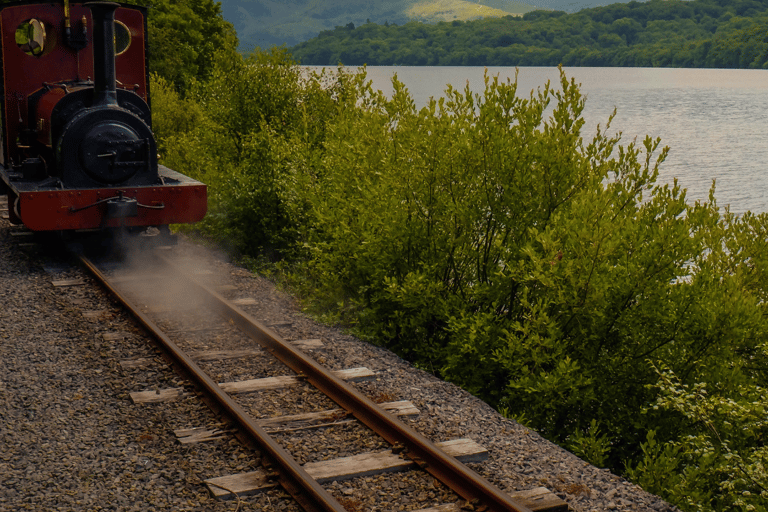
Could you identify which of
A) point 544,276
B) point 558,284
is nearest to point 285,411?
point 544,276

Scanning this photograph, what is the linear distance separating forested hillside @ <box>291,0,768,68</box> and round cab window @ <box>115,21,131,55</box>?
340 feet

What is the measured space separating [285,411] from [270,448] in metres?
0.91

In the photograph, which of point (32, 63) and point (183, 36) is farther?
point (183, 36)

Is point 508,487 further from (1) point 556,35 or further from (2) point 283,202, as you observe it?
(1) point 556,35

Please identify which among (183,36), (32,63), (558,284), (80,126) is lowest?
(558,284)

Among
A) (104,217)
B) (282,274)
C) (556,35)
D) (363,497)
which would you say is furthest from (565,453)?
(556,35)

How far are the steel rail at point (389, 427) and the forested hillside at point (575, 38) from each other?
358 ft

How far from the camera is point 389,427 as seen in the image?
17.8 feet

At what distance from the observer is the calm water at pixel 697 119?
3612 cm

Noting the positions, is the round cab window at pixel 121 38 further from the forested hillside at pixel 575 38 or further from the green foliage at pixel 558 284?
the forested hillside at pixel 575 38

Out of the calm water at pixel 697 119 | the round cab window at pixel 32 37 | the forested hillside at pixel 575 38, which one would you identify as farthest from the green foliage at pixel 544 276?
the forested hillside at pixel 575 38

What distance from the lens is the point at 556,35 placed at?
12850cm

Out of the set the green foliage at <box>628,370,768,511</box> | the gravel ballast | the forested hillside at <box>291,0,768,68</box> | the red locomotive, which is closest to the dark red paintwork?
the red locomotive

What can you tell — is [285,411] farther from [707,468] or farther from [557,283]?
[707,468]
